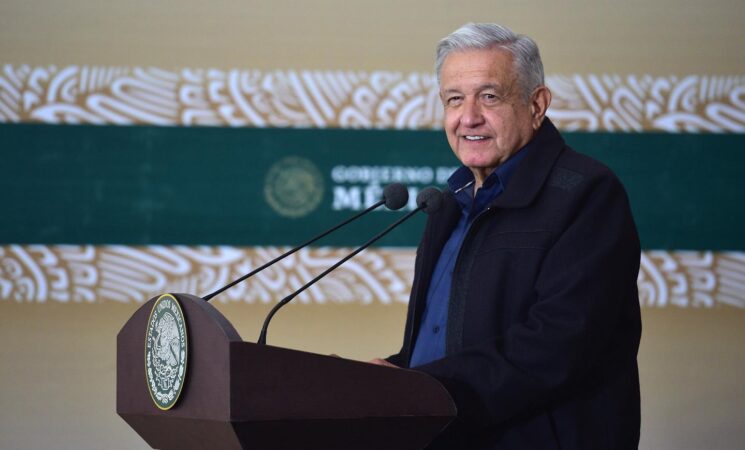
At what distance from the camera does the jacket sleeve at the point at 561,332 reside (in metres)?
1.73

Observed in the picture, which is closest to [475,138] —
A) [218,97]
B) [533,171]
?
[533,171]

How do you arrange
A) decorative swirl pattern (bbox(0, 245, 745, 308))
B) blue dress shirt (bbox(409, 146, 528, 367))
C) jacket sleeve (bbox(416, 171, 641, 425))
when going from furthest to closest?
decorative swirl pattern (bbox(0, 245, 745, 308))
blue dress shirt (bbox(409, 146, 528, 367))
jacket sleeve (bbox(416, 171, 641, 425))

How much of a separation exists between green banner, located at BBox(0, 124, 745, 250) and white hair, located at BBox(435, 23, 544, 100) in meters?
1.71

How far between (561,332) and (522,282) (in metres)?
0.16

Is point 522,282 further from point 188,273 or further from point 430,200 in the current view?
point 188,273

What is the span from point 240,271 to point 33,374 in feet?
2.82

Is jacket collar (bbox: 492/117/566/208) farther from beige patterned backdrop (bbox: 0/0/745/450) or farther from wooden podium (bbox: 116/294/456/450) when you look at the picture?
beige patterned backdrop (bbox: 0/0/745/450)

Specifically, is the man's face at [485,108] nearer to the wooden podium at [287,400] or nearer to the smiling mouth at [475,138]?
the smiling mouth at [475,138]

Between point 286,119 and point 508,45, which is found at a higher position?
point 508,45

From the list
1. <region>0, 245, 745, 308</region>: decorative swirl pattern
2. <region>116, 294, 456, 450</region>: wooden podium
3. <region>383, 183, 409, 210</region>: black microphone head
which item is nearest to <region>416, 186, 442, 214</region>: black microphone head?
<region>383, 183, 409, 210</region>: black microphone head

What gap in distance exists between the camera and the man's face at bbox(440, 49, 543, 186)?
2041mm

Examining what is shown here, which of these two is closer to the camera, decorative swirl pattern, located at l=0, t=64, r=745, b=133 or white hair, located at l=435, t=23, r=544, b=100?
white hair, located at l=435, t=23, r=544, b=100

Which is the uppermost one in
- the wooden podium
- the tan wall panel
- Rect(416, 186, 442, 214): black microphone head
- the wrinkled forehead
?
the tan wall panel

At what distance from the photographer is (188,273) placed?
3.72 meters
